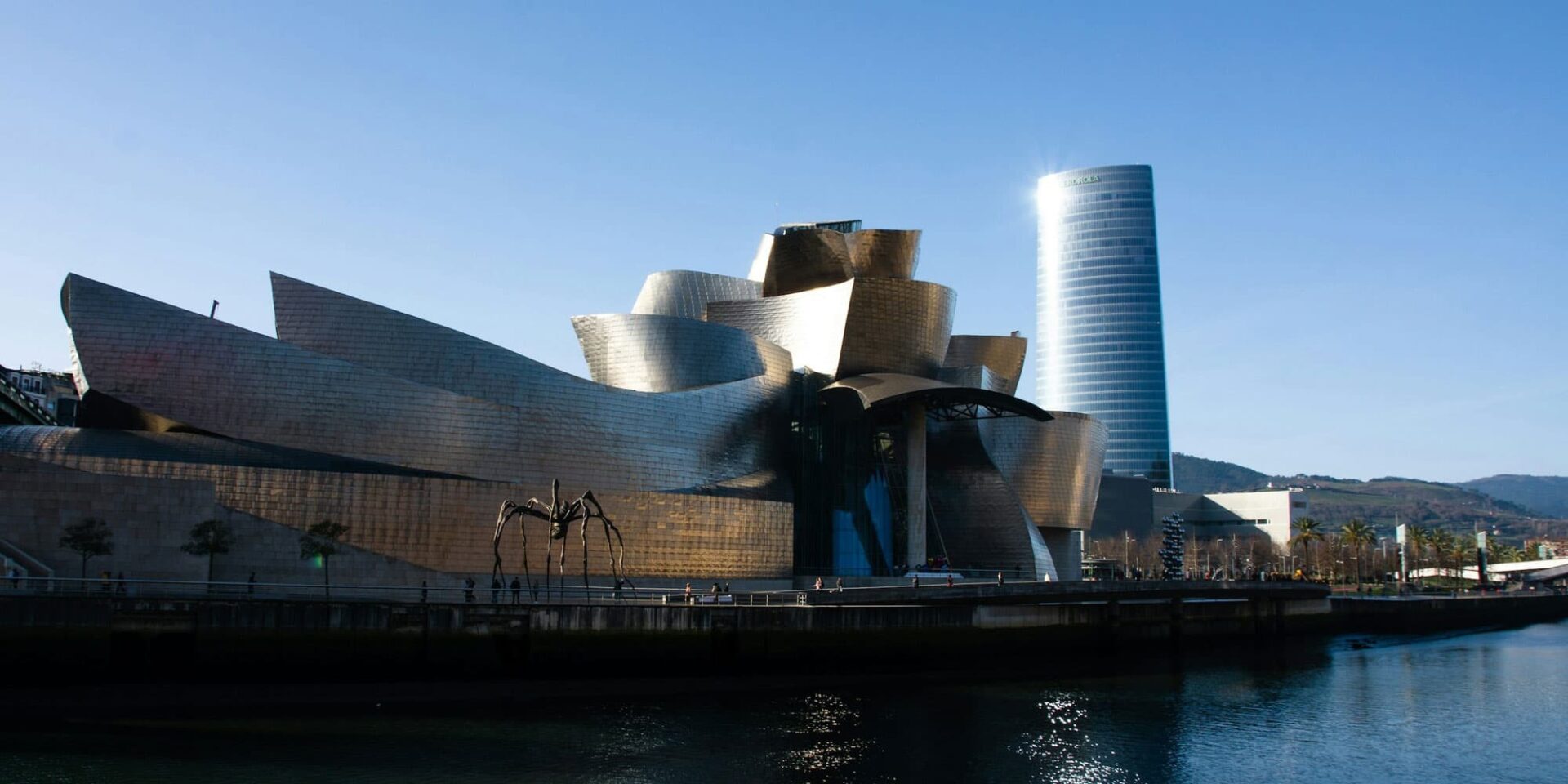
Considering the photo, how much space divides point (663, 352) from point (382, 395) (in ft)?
42.1

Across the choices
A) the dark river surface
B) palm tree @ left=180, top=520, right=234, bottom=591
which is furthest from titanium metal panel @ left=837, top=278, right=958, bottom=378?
palm tree @ left=180, top=520, right=234, bottom=591

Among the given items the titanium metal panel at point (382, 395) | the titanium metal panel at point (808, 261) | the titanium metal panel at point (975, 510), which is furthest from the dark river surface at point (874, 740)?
the titanium metal panel at point (808, 261)

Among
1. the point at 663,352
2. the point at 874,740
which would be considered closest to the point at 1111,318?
the point at 663,352

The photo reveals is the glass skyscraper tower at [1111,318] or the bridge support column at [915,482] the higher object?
the glass skyscraper tower at [1111,318]

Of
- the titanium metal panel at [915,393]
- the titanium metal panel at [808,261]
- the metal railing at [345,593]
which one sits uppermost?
the titanium metal panel at [808,261]

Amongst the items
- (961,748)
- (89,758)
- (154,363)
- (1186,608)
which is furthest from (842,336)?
(89,758)

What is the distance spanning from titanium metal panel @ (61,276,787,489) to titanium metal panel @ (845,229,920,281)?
14063 mm

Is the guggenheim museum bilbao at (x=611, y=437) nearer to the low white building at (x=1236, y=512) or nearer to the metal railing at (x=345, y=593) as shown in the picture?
the metal railing at (x=345, y=593)

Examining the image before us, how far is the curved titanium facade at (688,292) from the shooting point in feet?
192

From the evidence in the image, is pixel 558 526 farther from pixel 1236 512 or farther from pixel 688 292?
pixel 1236 512

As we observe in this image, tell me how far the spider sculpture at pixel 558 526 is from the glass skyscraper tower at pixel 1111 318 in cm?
11838

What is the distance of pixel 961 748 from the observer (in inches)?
939

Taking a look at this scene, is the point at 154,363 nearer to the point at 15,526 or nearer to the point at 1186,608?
the point at 15,526

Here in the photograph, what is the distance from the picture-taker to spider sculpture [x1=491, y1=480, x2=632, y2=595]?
33.4 m
